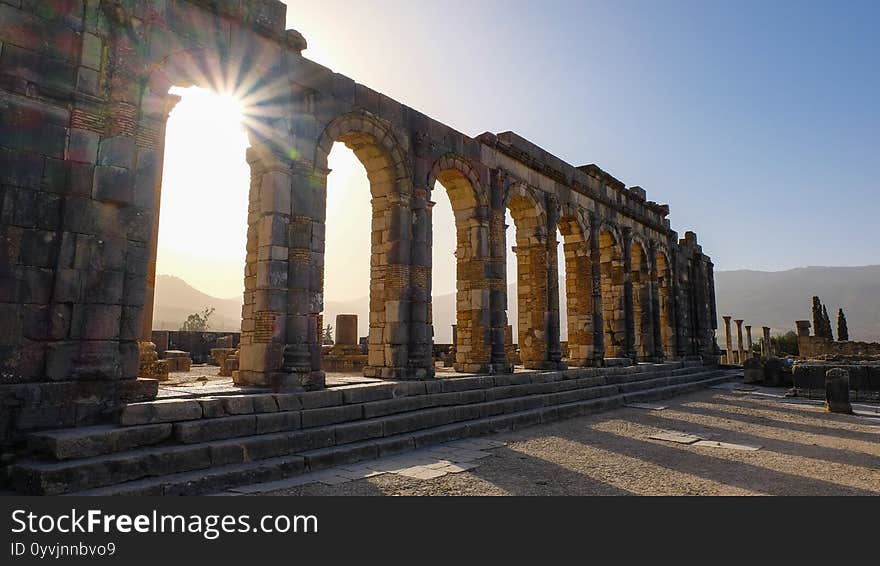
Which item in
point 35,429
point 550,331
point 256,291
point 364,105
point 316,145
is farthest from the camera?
point 550,331

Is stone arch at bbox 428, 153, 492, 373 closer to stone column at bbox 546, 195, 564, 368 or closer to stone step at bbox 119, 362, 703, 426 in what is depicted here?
stone step at bbox 119, 362, 703, 426

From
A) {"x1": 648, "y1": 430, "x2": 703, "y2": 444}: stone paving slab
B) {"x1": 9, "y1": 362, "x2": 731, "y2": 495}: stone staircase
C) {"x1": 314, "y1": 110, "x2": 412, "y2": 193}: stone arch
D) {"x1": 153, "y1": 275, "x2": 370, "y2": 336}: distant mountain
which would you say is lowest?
{"x1": 648, "y1": 430, "x2": 703, "y2": 444}: stone paving slab

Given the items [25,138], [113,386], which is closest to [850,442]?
[113,386]

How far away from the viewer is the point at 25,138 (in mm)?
6180

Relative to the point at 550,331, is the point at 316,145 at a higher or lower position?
higher

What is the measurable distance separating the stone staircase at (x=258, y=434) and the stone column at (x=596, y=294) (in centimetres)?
534

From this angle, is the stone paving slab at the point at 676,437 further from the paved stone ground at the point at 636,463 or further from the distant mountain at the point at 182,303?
the distant mountain at the point at 182,303

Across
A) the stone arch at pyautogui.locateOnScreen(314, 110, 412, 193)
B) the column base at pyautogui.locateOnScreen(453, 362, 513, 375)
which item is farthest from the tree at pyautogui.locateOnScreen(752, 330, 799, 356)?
the stone arch at pyautogui.locateOnScreen(314, 110, 412, 193)

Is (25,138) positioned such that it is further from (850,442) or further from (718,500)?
(850,442)

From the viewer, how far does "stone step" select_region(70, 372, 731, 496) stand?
5344 mm

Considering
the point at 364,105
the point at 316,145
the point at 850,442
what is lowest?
the point at 850,442

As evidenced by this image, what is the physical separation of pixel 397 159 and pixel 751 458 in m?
8.22

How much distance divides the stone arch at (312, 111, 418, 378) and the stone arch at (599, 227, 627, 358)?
10.00 meters

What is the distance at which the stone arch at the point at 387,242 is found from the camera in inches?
415
